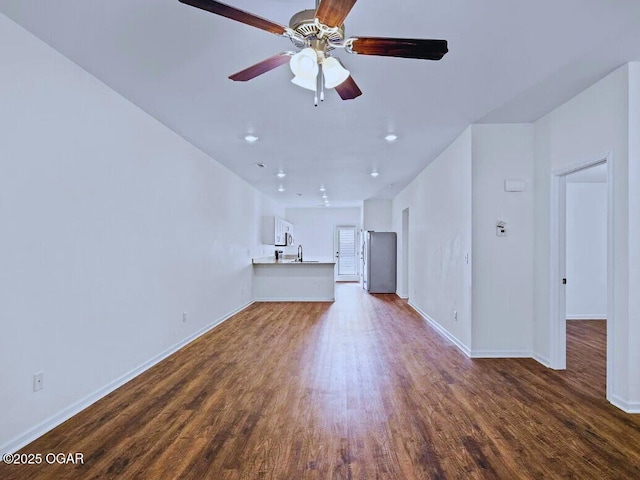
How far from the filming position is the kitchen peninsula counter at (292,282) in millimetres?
7961

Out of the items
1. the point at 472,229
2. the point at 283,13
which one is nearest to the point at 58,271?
the point at 283,13

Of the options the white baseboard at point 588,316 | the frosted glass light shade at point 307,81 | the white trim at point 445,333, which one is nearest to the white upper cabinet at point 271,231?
the white trim at point 445,333

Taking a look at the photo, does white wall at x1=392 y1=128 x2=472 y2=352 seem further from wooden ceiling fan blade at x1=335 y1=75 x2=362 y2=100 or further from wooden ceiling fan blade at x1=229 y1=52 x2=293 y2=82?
wooden ceiling fan blade at x1=229 y1=52 x2=293 y2=82

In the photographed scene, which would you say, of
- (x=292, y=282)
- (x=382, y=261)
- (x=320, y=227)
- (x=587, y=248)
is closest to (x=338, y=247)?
(x=320, y=227)

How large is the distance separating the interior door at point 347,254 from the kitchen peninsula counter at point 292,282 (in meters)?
4.36

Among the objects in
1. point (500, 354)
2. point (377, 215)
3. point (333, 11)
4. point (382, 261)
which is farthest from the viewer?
point (377, 215)

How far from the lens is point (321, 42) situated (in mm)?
1818

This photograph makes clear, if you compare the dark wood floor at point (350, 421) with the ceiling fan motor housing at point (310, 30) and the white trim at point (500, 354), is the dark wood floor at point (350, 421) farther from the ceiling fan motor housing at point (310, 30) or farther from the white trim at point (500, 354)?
the ceiling fan motor housing at point (310, 30)

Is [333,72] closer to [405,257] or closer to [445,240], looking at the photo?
[445,240]

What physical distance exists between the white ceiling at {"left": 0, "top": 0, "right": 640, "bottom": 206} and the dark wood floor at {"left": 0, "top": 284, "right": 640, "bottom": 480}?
8.25ft

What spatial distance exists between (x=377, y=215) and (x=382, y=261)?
51.7 inches

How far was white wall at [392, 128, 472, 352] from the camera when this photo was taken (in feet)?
13.9

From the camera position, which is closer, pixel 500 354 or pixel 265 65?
pixel 265 65

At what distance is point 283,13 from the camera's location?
2.11 m
